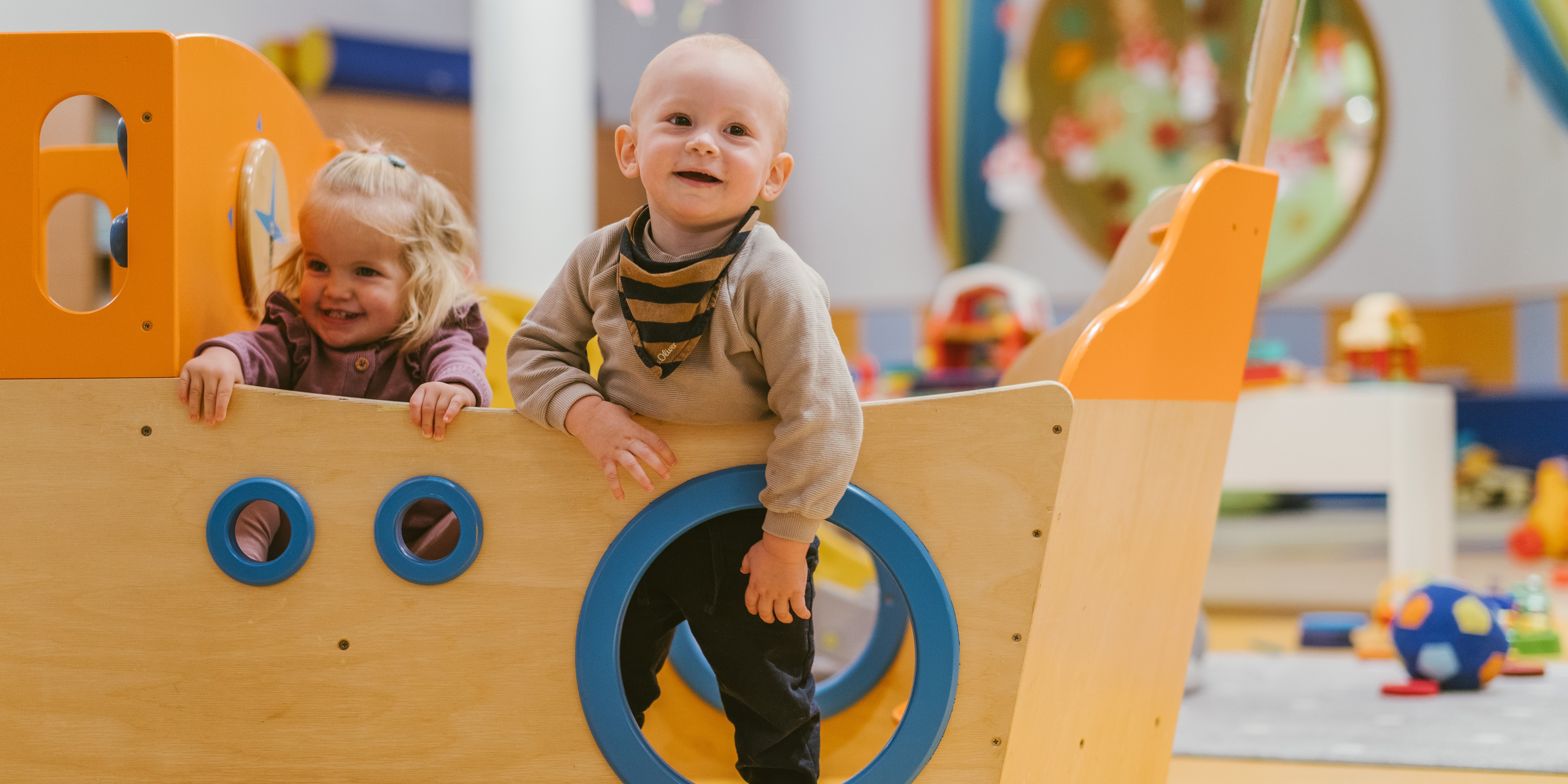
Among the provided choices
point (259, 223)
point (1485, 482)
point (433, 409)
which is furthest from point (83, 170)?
point (1485, 482)

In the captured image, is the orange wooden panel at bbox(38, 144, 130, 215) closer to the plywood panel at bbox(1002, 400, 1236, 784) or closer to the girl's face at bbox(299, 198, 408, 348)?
the girl's face at bbox(299, 198, 408, 348)

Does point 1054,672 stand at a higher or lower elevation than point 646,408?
lower

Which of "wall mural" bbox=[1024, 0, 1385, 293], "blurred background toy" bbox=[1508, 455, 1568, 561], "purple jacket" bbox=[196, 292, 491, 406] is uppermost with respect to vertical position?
"wall mural" bbox=[1024, 0, 1385, 293]

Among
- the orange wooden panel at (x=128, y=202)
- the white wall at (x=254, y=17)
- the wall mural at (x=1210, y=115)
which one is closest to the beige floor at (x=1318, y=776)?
the orange wooden panel at (x=128, y=202)

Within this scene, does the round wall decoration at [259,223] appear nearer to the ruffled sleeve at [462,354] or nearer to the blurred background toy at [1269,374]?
the ruffled sleeve at [462,354]

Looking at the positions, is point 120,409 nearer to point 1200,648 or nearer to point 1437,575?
point 1200,648

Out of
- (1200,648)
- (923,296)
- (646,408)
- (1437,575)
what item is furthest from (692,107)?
(923,296)

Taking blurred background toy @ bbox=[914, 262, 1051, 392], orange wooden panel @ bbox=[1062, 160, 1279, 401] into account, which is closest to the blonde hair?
orange wooden panel @ bbox=[1062, 160, 1279, 401]

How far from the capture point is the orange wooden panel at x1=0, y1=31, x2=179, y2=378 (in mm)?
869

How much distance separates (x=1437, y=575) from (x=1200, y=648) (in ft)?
2.68

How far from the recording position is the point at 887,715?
1312 millimetres

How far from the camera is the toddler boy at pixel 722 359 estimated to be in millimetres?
764

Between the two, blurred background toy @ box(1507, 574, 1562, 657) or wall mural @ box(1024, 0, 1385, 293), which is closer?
blurred background toy @ box(1507, 574, 1562, 657)

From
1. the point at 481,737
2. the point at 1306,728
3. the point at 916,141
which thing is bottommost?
the point at 1306,728
